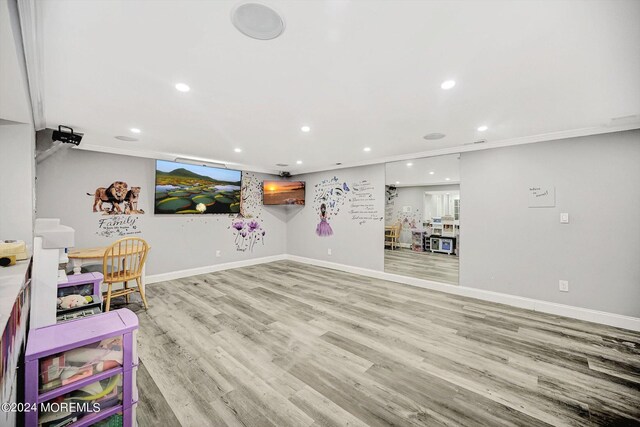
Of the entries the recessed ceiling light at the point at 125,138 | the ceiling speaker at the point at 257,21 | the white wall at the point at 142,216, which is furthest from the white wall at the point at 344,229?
the ceiling speaker at the point at 257,21

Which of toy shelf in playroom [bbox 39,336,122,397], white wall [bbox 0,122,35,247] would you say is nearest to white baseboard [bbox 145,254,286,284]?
white wall [bbox 0,122,35,247]

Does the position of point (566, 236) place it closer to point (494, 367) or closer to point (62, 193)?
point (494, 367)

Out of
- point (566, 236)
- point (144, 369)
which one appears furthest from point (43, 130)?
point (566, 236)

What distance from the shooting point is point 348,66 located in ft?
5.71

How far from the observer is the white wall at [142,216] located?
3.59 meters

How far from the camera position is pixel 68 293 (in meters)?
2.48

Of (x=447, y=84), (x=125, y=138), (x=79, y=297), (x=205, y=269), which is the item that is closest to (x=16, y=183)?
(x=79, y=297)

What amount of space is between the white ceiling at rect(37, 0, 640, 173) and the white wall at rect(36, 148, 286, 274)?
3.07 feet

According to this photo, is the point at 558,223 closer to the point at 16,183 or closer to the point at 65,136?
the point at 16,183

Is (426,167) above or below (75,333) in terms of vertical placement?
above

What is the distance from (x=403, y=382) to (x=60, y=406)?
203 cm

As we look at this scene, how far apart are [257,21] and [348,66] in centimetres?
66

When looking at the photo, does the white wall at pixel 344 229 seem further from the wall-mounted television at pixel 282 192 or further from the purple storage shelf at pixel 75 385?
the purple storage shelf at pixel 75 385

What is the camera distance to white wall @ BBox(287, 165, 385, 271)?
5000 millimetres
